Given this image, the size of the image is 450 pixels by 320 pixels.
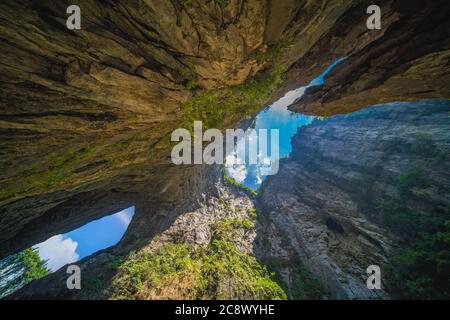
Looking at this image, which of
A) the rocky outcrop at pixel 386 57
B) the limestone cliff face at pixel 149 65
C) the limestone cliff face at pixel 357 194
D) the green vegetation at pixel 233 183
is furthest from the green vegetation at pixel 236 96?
the green vegetation at pixel 233 183

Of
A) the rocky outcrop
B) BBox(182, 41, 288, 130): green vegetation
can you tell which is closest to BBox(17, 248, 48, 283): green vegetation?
BBox(182, 41, 288, 130): green vegetation

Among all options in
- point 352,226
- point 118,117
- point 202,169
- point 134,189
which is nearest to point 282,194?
point 352,226

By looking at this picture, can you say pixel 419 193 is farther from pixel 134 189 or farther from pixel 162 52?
pixel 134 189

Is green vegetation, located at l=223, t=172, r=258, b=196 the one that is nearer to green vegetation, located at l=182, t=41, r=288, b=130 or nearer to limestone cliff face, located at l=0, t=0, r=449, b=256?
green vegetation, located at l=182, t=41, r=288, b=130

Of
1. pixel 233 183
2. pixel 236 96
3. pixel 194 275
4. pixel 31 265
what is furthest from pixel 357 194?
pixel 31 265

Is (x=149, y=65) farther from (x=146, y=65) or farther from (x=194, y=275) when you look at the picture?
(x=194, y=275)

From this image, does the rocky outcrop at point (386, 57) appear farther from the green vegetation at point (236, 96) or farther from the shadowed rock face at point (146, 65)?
the green vegetation at point (236, 96)
